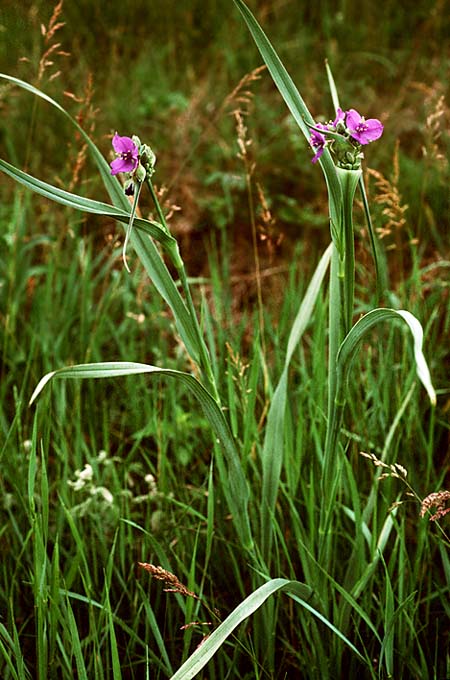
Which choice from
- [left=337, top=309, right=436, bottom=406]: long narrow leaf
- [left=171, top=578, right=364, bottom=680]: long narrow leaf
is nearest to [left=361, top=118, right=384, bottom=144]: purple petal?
[left=337, top=309, right=436, bottom=406]: long narrow leaf

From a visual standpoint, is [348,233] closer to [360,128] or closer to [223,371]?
→ [360,128]

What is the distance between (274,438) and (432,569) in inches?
17.0

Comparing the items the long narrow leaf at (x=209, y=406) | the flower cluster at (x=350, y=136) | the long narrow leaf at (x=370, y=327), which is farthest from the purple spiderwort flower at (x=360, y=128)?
the long narrow leaf at (x=209, y=406)

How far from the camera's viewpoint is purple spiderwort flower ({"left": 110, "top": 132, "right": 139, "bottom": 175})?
2.79 ft

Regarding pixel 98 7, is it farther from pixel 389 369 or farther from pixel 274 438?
pixel 274 438

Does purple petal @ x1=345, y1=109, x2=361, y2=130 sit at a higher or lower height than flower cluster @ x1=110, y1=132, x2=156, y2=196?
higher

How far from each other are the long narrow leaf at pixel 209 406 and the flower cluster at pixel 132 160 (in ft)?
0.69

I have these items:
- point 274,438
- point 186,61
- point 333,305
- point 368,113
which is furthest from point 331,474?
point 186,61

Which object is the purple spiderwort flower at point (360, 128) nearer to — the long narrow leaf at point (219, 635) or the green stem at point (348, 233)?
the green stem at point (348, 233)

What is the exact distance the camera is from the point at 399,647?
1.08m

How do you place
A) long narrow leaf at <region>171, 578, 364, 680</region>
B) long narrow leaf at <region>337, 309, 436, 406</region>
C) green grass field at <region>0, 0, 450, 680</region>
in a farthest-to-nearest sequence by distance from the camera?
green grass field at <region>0, 0, 450, 680</region> < long narrow leaf at <region>171, 578, 364, 680</region> < long narrow leaf at <region>337, 309, 436, 406</region>

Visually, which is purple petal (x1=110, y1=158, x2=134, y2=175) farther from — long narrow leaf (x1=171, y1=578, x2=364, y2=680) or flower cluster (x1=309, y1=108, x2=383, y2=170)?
long narrow leaf (x1=171, y1=578, x2=364, y2=680)

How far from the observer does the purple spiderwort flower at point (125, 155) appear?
2.79ft

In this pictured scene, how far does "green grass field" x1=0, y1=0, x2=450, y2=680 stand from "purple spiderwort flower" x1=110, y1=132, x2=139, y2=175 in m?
0.05
